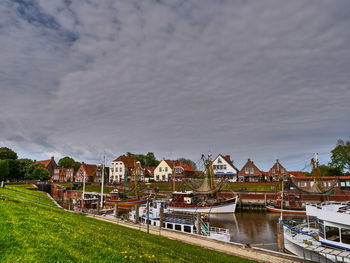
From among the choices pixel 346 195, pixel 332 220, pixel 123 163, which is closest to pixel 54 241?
pixel 332 220

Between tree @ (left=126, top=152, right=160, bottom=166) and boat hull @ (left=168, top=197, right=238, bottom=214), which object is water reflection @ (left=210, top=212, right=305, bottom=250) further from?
tree @ (left=126, top=152, right=160, bottom=166)

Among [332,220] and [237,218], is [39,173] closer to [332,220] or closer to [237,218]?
[237,218]

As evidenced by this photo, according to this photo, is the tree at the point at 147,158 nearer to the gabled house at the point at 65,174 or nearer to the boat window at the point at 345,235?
the gabled house at the point at 65,174

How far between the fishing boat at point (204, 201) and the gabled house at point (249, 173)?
97.8 feet

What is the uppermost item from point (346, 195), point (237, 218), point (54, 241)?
point (54, 241)

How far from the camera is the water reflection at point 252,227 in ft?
101

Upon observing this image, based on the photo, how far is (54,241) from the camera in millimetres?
8562

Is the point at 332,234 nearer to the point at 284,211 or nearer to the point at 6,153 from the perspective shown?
the point at 284,211

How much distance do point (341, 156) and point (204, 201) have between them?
204 ft

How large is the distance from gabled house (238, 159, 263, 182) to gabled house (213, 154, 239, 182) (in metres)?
2.99

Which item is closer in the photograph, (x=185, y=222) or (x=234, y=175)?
(x=185, y=222)

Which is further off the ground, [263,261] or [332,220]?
[332,220]

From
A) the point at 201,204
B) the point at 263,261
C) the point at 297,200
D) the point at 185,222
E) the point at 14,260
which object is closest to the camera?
the point at 14,260

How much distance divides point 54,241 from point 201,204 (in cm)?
4853
